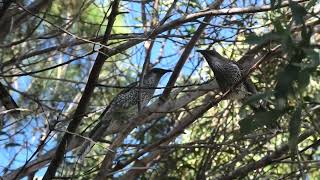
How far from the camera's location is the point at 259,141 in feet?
16.8

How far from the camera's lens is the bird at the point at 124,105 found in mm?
4733

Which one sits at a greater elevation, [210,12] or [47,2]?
[47,2]

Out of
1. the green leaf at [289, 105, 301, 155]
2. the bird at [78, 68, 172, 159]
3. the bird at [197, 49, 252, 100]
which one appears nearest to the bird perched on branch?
the bird at [197, 49, 252, 100]

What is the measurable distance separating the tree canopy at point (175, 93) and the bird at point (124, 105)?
105 mm

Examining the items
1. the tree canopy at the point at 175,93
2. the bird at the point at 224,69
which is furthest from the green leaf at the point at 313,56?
the bird at the point at 224,69

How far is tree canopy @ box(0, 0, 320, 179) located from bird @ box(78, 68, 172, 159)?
10 centimetres

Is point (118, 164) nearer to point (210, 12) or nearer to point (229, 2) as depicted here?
point (210, 12)

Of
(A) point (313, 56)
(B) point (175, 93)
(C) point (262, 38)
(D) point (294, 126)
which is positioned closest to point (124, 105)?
(B) point (175, 93)

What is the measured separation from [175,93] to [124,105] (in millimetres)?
924

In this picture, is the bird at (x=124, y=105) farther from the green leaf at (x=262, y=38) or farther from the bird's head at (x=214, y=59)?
the green leaf at (x=262, y=38)

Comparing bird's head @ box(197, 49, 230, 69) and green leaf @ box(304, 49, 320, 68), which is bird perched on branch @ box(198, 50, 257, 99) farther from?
green leaf @ box(304, 49, 320, 68)

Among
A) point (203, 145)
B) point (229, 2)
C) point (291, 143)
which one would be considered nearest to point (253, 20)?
point (229, 2)

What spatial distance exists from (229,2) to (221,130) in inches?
52.3

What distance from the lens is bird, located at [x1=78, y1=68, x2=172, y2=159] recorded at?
4733mm
